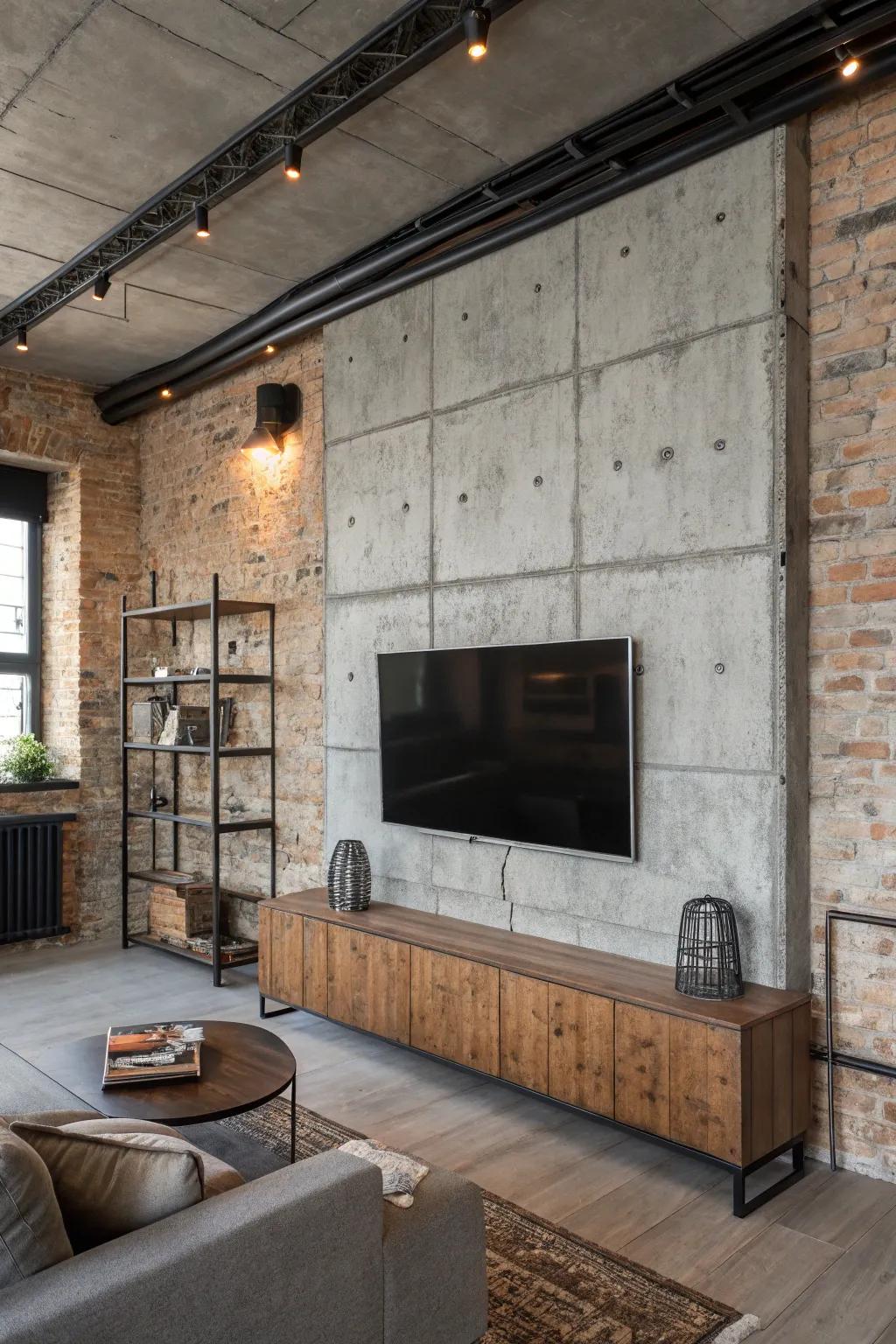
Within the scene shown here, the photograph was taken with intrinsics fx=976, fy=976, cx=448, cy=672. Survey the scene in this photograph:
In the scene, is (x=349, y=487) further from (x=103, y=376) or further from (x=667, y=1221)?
(x=667, y=1221)

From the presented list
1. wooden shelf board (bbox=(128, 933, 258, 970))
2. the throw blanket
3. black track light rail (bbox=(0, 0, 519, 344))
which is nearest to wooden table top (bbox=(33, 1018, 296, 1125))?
the throw blanket

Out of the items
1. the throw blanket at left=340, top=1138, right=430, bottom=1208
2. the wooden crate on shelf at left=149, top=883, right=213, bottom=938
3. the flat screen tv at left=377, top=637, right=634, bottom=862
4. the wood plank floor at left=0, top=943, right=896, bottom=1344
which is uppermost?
the flat screen tv at left=377, top=637, right=634, bottom=862

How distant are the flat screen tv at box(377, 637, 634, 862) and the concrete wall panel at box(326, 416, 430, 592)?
0.49m

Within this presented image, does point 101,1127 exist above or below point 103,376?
below

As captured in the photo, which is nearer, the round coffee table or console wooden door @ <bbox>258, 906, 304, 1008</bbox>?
the round coffee table

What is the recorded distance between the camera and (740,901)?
343 cm

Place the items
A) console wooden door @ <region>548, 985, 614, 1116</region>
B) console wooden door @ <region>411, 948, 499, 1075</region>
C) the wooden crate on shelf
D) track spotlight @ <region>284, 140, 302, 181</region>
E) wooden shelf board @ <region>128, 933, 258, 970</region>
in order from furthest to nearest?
1. the wooden crate on shelf
2. wooden shelf board @ <region>128, 933, 258, 970</region>
3. console wooden door @ <region>411, 948, 499, 1075</region>
4. track spotlight @ <region>284, 140, 302, 181</region>
5. console wooden door @ <region>548, 985, 614, 1116</region>

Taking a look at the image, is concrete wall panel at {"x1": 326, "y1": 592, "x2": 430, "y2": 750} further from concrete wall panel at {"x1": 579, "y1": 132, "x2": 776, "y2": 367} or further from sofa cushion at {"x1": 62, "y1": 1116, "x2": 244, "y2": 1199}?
sofa cushion at {"x1": 62, "y1": 1116, "x2": 244, "y2": 1199}

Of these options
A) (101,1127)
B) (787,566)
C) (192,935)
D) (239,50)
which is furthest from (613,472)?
(192,935)

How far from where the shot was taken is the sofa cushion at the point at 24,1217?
62.4 inches

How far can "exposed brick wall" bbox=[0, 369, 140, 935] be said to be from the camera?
6.57 meters

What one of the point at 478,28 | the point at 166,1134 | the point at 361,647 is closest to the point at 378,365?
the point at 361,647

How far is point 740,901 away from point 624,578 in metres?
1.29

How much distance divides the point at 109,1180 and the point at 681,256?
11.4 ft
